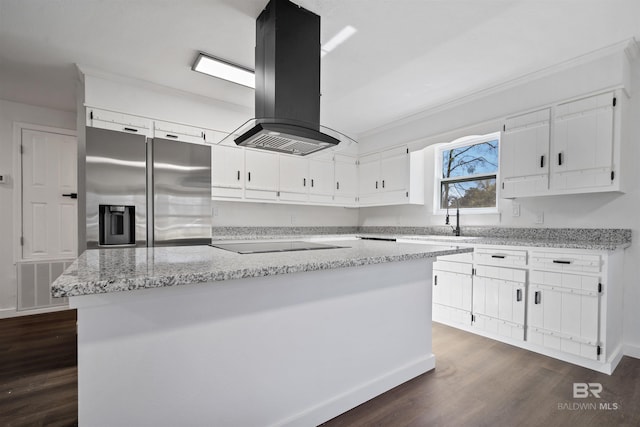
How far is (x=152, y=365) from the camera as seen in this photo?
119cm

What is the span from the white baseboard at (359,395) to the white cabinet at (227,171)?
2629 millimetres

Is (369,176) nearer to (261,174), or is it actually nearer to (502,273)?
(261,174)

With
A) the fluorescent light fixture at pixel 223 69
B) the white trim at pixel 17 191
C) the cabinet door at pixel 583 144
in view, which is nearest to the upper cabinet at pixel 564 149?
the cabinet door at pixel 583 144

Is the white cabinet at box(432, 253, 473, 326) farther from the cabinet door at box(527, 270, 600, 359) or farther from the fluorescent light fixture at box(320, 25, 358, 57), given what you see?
the fluorescent light fixture at box(320, 25, 358, 57)

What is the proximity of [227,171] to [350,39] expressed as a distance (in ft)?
6.79

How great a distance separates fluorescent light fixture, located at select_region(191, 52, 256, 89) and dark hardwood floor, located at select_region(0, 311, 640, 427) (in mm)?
2674

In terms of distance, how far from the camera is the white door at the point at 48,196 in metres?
3.76

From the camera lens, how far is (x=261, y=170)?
3980 millimetres

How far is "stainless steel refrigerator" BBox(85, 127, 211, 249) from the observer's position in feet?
8.87

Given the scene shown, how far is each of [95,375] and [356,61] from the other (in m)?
2.77

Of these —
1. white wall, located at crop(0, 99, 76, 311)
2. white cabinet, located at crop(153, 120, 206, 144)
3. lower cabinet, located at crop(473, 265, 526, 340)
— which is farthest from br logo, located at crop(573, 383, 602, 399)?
white wall, located at crop(0, 99, 76, 311)

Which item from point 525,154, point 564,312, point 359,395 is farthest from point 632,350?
point 359,395

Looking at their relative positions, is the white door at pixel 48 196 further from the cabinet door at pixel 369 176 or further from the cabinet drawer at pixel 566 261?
the cabinet drawer at pixel 566 261

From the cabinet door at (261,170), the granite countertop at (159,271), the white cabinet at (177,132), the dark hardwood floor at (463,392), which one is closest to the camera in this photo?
the granite countertop at (159,271)
